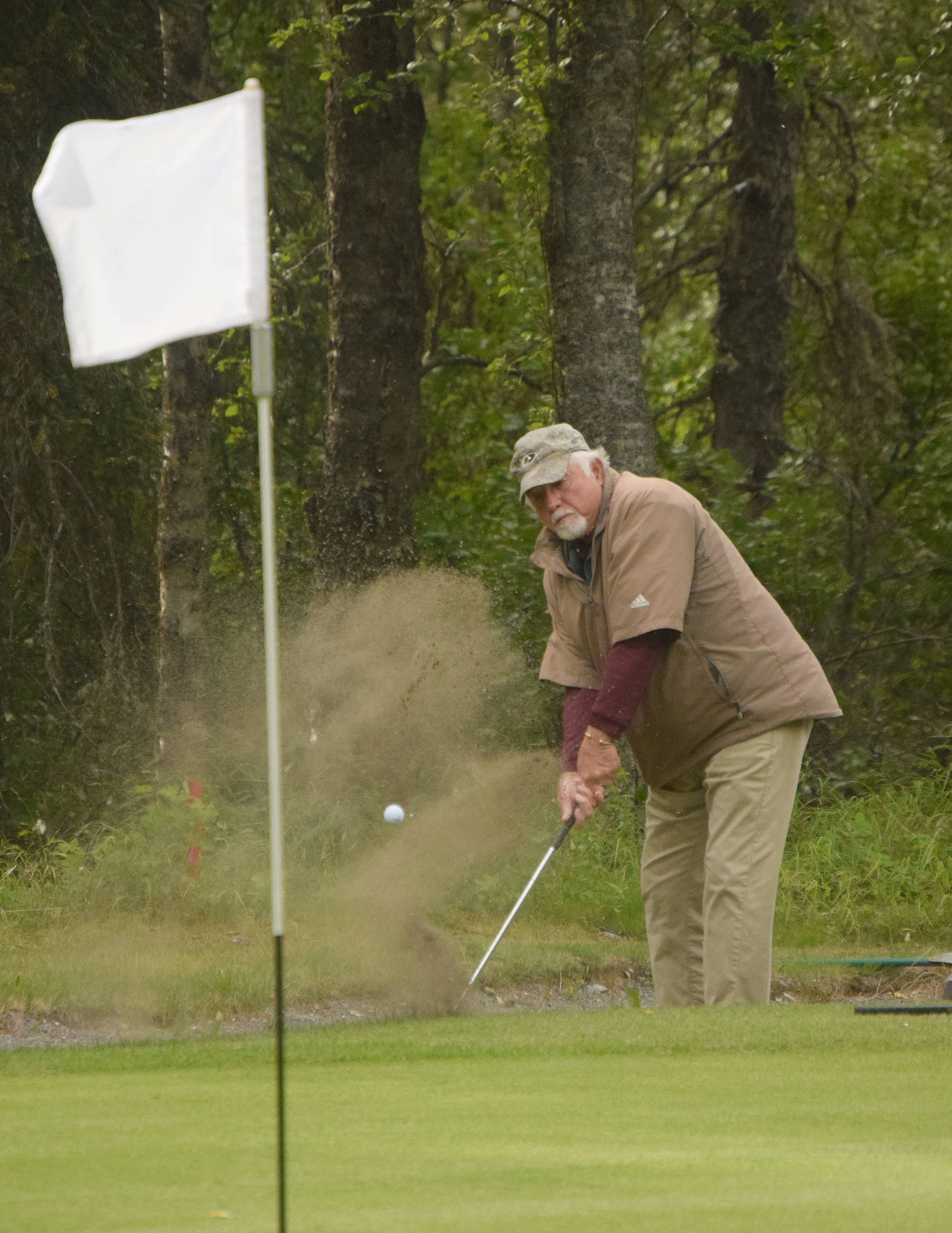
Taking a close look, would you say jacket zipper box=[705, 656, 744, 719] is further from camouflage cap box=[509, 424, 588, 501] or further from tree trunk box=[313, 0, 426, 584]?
tree trunk box=[313, 0, 426, 584]

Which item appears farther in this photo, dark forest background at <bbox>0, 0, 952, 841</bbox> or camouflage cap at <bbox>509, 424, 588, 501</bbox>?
dark forest background at <bbox>0, 0, 952, 841</bbox>

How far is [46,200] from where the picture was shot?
140 inches

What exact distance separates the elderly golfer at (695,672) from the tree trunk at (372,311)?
576cm

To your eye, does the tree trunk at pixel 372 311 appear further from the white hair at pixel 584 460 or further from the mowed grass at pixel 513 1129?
the mowed grass at pixel 513 1129

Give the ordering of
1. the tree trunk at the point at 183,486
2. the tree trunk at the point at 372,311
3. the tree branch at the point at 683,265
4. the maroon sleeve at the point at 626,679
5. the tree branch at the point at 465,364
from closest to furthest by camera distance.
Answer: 1. the maroon sleeve at the point at 626,679
2. the tree trunk at the point at 183,486
3. the tree trunk at the point at 372,311
4. the tree branch at the point at 465,364
5. the tree branch at the point at 683,265

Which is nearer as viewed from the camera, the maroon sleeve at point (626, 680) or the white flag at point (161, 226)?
the white flag at point (161, 226)

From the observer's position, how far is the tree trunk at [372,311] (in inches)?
457

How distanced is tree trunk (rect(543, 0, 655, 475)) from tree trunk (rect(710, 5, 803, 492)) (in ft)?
13.6

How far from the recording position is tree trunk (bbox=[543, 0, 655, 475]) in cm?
1058

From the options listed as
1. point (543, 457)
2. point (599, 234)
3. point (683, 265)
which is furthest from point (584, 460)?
point (683, 265)

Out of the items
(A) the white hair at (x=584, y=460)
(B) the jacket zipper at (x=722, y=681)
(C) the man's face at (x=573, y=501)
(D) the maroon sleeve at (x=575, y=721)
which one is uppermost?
(A) the white hair at (x=584, y=460)

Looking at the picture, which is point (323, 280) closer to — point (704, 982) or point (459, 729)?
point (459, 729)

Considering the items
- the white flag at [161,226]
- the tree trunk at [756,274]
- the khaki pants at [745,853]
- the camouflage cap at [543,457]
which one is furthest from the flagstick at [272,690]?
the tree trunk at [756,274]

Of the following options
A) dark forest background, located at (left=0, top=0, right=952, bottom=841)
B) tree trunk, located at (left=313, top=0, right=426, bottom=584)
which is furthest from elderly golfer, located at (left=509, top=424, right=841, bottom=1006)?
tree trunk, located at (left=313, top=0, right=426, bottom=584)
